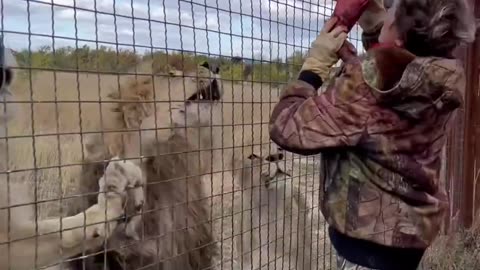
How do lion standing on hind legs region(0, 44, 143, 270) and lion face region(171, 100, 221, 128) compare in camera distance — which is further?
lion face region(171, 100, 221, 128)

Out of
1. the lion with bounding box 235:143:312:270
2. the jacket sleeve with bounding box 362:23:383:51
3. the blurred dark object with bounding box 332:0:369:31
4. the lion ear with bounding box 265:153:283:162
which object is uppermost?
the blurred dark object with bounding box 332:0:369:31

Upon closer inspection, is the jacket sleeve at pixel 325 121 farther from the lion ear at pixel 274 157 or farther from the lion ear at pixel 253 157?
the lion ear at pixel 274 157

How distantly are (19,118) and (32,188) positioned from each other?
0.93 feet

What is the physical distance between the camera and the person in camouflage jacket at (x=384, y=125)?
2.29 meters

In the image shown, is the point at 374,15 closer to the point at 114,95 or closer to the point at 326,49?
the point at 326,49

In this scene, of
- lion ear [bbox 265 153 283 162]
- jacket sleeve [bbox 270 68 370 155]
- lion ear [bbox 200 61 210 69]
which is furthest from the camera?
lion ear [bbox 265 153 283 162]

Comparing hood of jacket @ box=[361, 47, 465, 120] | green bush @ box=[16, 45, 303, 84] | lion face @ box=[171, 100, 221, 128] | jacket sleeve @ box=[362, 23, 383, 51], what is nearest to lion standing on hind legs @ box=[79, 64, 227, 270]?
lion face @ box=[171, 100, 221, 128]

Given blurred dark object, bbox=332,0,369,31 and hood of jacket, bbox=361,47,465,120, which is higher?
blurred dark object, bbox=332,0,369,31

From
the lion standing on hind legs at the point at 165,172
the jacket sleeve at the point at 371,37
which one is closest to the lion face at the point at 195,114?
the lion standing on hind legs at the point at 165,172

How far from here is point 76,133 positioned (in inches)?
96.4

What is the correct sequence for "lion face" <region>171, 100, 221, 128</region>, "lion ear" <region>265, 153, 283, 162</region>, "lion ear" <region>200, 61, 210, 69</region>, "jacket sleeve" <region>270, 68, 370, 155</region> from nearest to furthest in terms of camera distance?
"jacket sleeve" <region>270, 68, 370, 155</region> < "lion ear" <region>200, 61, 210, 69</region> < "lion face" <region>171, 100, 221, 128</region> < "lion ear" <region>265, 153, 283, 162</region>

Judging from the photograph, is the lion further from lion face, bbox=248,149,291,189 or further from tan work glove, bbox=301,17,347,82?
tan work glove, bbox=301,17,347,82

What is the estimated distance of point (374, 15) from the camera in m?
2.71

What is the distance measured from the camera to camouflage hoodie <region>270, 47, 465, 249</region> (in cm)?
229
